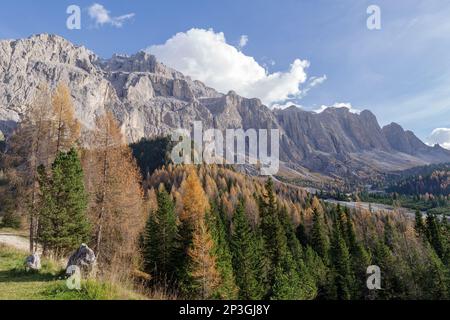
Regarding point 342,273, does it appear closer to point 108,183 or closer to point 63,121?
point 108,183

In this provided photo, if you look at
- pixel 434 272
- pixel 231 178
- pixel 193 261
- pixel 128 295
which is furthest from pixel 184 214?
pixel 231 178

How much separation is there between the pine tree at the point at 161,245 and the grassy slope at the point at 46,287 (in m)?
23.4

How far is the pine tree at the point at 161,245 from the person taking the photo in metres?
37.0

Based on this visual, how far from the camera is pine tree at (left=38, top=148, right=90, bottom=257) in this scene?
24328mm

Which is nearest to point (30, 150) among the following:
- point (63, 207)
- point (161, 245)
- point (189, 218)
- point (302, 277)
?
point (63, 207)

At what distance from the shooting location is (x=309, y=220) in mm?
99312

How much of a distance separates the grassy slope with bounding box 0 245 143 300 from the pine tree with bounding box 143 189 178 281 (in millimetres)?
23379

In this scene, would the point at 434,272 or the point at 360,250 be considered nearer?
the point at 434,272

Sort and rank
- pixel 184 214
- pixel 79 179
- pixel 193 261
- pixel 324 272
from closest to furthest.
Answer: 1. pixel 79 179
2. pixel 193 261
3. pixel 184 214
4. pixel 324 272

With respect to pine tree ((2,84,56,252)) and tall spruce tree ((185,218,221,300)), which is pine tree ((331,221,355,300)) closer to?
tall spruce tree ((185,218,221,300))

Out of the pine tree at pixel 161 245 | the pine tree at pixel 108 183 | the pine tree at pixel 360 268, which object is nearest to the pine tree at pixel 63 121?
the pine tree at pixel 108 183

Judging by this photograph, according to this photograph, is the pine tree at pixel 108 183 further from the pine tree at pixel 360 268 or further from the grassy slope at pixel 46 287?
the pine tree at pixel 360 268
